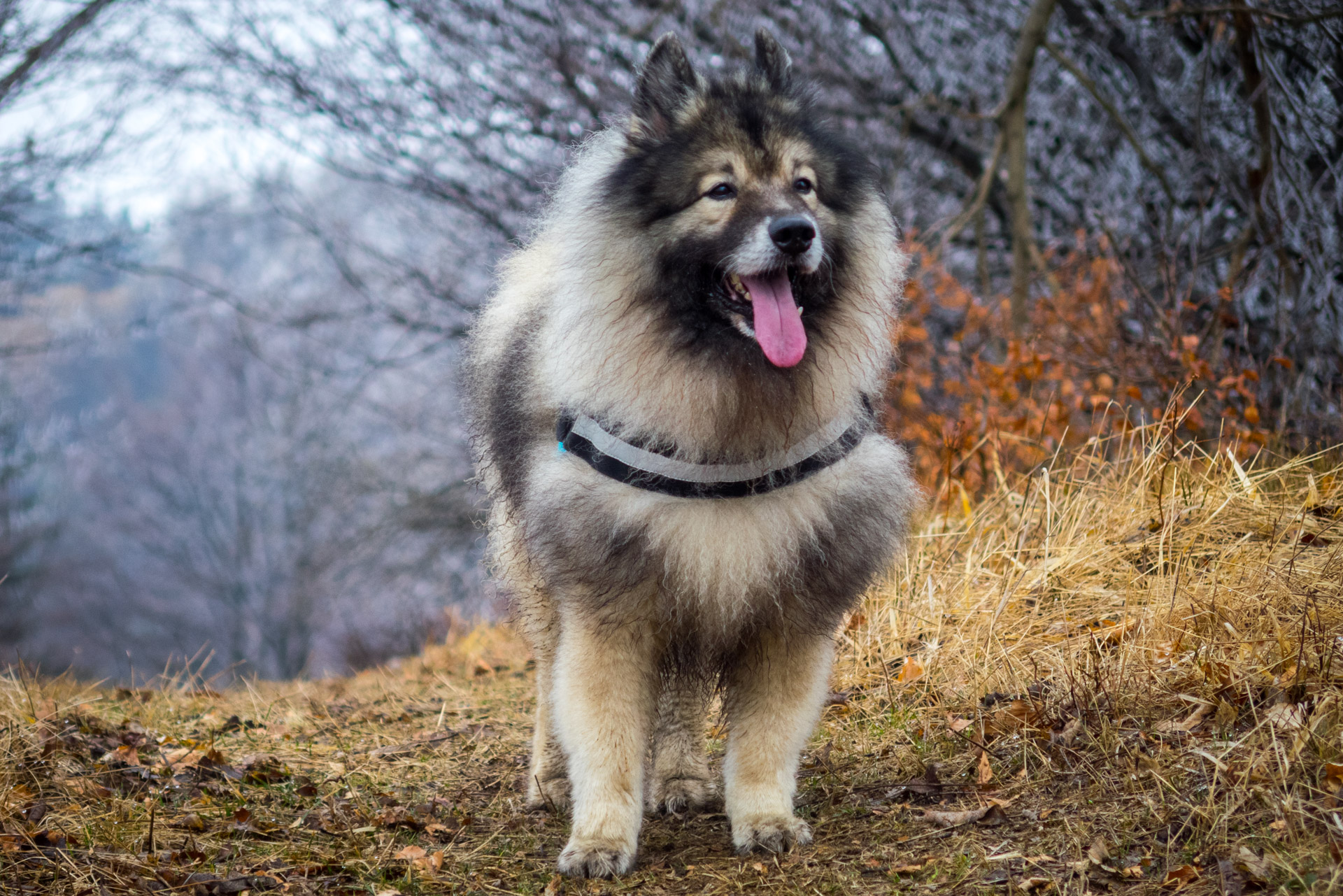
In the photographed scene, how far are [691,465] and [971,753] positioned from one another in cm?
138

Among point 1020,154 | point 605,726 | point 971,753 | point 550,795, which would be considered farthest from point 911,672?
point 1020,154

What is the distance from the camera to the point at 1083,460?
4.79 metres

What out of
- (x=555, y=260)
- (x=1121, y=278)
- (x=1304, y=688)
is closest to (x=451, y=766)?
(x=555, y=260)

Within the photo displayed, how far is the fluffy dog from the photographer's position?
8.95 ft

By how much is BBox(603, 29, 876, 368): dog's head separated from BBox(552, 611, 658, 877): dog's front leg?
84cm

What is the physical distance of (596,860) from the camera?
2.69 m

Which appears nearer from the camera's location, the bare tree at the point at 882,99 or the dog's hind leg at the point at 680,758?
the dog's hind leg at the point at 680,758

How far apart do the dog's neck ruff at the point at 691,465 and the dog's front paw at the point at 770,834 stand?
0.92m

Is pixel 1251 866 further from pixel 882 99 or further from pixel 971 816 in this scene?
pixel 882 99

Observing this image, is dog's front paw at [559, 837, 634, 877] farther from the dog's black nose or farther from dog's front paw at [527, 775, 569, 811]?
the dog's black nose

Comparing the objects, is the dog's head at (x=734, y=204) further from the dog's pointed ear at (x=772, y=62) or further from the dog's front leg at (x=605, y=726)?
the dog's front leg at (x=605, y=726)

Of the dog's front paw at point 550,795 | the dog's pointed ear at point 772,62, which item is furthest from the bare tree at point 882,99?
the dog's front paw at point 550,795

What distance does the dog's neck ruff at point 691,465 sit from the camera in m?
2.75

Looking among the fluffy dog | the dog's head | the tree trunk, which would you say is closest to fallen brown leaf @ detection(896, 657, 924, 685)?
the fluffy dog
